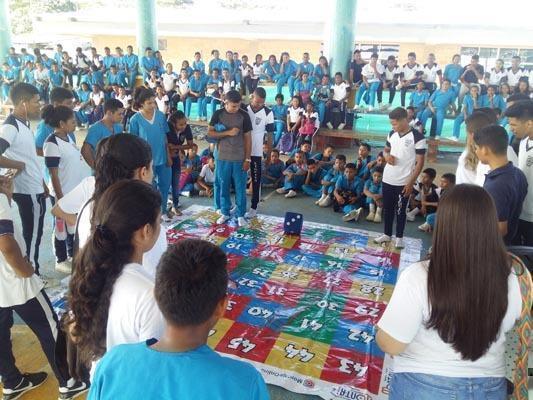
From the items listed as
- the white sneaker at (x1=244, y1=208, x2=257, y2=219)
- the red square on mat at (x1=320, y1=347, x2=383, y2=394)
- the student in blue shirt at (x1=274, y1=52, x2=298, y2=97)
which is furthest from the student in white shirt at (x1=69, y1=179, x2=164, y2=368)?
the student in blue shirt at (x1=274, y1=52, x2=298, y2=97)

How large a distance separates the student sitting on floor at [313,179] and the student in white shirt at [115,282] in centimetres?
532

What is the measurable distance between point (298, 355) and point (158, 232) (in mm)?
1850

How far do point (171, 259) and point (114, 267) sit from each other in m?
0.40

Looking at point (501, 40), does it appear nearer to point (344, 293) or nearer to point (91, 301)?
point (344, 293)

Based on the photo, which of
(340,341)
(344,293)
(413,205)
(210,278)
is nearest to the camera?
(210,278)

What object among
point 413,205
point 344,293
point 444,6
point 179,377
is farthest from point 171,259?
point 444,6

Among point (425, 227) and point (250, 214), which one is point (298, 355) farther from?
point (425, 227)

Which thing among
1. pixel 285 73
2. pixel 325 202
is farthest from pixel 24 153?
pixel 285 73

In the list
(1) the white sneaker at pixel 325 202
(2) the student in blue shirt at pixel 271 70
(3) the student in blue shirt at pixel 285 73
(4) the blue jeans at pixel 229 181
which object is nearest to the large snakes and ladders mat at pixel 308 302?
(4) the blue jeans at pixel 229 181

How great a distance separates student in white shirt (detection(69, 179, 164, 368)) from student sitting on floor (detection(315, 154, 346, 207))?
4.91 meters

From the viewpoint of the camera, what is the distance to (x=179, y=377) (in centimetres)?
104

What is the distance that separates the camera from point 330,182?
255 inches

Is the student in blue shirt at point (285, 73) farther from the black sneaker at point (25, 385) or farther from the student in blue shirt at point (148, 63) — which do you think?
the black sneaker at point (25, 385)

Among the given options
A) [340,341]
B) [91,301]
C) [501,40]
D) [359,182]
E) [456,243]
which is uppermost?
[501,40]
